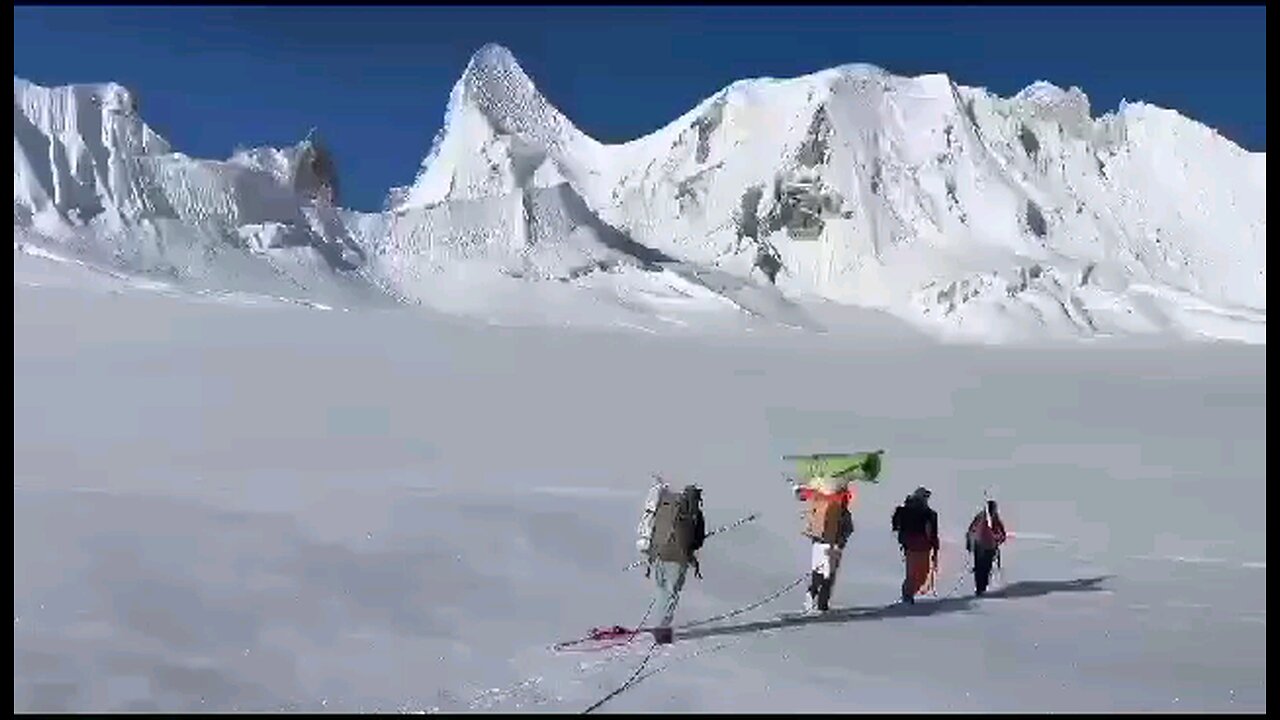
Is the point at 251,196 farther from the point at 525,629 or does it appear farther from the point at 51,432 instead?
the point at 525,629

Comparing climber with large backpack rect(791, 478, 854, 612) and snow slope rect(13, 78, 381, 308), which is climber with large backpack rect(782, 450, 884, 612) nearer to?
climber with large backpack rect(791, 478, 854, 612)

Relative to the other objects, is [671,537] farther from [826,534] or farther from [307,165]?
[307,165]

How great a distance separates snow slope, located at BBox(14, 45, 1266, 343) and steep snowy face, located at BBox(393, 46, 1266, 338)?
154 mm

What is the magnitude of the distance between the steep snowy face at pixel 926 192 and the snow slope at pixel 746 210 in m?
0.15

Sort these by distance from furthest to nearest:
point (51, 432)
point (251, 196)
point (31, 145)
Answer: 1. point (251, 196)
2. point (31, 145)
3. point (51, 432)

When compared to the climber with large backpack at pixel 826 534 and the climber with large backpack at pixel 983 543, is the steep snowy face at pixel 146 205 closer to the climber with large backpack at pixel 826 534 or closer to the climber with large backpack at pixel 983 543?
the climber with large backpack at pixel 983 543

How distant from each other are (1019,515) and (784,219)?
194 feet

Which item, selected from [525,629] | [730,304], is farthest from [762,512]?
[730,304]

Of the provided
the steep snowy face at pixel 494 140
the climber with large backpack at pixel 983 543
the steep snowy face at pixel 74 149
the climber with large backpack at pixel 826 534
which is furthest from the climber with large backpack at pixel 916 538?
the steep snowy face at pixel 494 140

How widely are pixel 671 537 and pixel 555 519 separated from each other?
343cm

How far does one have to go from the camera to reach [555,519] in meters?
11.8

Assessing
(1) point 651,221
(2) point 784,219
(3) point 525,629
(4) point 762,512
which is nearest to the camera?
(3) point 525,629

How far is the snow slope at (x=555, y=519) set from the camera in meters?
7.11

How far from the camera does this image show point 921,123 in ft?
258
